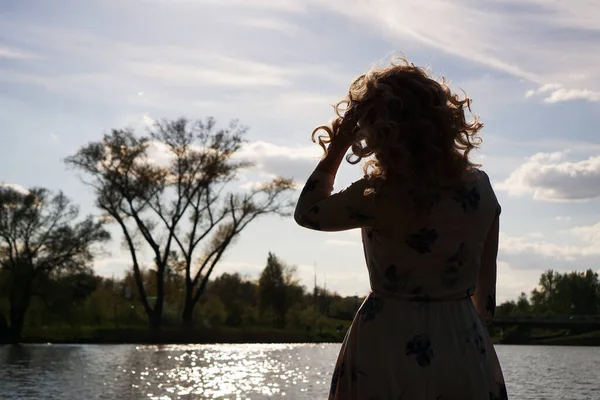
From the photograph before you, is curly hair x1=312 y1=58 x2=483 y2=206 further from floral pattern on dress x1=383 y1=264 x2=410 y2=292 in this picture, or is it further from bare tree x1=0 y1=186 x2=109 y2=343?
bare tree x1=0 y1=186 x2=109 y2=343

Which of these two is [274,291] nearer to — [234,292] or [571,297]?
[234,292]

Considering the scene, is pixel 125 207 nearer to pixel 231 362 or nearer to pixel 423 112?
pixel 231 362

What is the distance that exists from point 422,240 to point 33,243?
3894 centimetres

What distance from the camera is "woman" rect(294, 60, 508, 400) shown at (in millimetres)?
2564

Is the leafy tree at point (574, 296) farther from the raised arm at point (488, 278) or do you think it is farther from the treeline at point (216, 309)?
the raised arm at point (488, 278)

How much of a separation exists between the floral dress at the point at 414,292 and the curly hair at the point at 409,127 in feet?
0.21

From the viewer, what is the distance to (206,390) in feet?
46.1

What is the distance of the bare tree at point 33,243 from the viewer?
128 feet

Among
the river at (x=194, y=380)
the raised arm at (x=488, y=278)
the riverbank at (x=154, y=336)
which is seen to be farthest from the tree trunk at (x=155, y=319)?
the raised arm at (x=488, y=278)

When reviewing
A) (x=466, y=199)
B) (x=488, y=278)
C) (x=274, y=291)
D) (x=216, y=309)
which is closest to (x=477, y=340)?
(x=488, y=278)

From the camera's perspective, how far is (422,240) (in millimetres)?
2639

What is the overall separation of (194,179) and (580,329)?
36650mm

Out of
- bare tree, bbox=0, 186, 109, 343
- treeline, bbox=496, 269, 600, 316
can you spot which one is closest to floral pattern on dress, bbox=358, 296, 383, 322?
bare tree, bbox=0, 186, 109, 343

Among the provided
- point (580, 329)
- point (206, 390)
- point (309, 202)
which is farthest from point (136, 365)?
point (580, 329)
